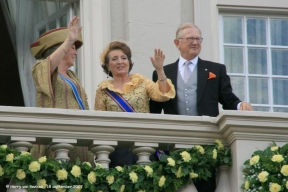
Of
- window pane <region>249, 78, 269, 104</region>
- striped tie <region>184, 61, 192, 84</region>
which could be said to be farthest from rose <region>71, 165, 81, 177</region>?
window pane <region>249, 78, 269, 104</region>

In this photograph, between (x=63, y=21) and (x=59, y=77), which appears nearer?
(x=59, y=77)

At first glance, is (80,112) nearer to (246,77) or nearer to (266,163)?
(266,163)

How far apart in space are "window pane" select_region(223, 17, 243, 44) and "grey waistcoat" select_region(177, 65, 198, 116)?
259cm

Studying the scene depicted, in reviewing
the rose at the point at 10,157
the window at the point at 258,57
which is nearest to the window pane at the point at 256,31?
the window at the point at 258,57

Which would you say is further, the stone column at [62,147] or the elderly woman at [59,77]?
the elderly woman at [59,77]

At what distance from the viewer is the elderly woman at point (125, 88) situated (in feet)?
39.8

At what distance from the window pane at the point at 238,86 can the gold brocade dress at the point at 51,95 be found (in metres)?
3.33

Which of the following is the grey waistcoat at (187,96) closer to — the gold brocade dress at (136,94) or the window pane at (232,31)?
the gold brocade dress at (136,94)

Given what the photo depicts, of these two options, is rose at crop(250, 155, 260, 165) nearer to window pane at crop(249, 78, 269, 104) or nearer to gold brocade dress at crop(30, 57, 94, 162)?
gold brocade dress at crop(30, 57, 94, 162)

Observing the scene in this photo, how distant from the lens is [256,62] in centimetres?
1541

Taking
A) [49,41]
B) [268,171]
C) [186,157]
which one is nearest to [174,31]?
[49,41]

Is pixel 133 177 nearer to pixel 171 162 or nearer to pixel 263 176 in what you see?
pixel 171 162

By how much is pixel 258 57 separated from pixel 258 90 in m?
0.39

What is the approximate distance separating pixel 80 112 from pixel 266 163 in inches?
62.8
